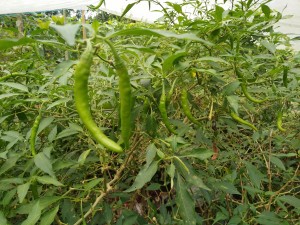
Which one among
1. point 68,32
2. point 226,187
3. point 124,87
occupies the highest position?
point 68,32

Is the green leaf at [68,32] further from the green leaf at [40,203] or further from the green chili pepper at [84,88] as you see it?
the green leaf at [40,203]

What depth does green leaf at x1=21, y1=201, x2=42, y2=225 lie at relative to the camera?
2.77ft

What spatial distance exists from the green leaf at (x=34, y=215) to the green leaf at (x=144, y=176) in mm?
223

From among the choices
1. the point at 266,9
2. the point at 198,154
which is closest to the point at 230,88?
the point at 198,154

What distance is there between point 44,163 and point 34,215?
13 cm

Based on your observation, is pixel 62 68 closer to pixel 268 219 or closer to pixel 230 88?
pixel 230 88

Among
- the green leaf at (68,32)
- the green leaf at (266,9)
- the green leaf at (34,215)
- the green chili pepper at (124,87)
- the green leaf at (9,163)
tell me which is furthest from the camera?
the green leaf at (266,9)

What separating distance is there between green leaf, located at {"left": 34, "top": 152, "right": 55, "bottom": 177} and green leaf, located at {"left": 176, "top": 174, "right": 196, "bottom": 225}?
0.32m

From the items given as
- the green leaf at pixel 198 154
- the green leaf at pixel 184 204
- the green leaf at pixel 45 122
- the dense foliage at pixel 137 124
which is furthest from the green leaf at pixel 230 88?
the green leaf at pixel 45 122

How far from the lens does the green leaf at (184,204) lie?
870mm

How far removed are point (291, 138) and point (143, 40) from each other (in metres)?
0.85

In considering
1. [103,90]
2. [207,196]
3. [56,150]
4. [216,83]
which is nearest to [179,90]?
[216,83]

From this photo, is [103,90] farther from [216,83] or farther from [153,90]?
[216,83]

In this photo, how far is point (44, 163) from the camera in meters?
0.89
